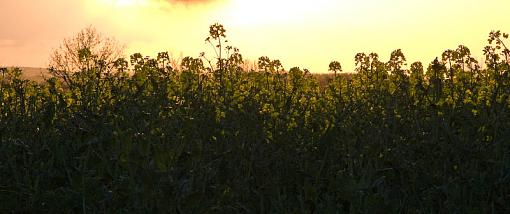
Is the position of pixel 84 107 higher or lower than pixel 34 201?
higher

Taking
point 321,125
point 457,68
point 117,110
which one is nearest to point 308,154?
point 321,125

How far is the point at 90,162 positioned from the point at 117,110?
0.85 metres

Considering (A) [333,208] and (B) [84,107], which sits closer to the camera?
(A) [333,208]

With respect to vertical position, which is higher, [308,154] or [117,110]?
[117,110]

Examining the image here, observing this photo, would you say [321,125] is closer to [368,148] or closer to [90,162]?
[368,148]

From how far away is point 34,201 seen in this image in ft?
17.3

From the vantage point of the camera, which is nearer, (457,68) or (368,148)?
(368,148)

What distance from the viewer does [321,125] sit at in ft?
23.9

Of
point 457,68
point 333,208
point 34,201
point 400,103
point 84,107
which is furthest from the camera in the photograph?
point 457,68

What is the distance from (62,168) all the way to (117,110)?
29.2 inches

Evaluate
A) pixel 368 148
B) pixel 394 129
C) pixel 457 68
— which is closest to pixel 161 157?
pixel 368 148

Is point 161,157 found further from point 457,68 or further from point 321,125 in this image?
point 457,68

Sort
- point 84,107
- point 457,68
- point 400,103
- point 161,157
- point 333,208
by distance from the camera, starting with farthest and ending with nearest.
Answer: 1. point 457,68
2. point 400,103
3. point 84,107
4. point 333,208
5. point 161,157

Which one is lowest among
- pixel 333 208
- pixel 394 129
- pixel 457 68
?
pixel 333 208
